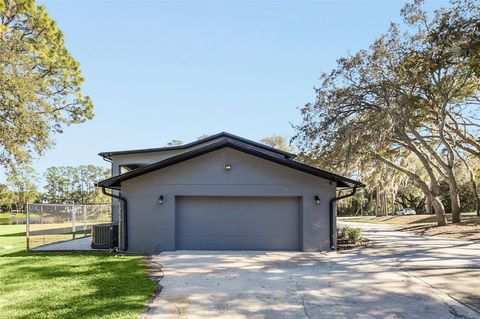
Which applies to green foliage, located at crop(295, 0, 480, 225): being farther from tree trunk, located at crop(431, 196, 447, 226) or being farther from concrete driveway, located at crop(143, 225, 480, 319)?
concrete driveway, located at crop(143, 225, 480, 319)

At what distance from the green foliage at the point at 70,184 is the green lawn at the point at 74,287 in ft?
218

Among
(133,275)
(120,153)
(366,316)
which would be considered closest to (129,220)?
(133,275)

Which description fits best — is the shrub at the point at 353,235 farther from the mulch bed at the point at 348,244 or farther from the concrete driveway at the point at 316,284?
the concrete driveway at the point at 316,284

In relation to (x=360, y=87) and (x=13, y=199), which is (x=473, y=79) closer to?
(x=360, y=87)

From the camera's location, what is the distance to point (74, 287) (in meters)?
6.78

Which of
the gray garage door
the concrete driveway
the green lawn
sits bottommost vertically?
the concrete driveway

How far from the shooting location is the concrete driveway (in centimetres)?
545

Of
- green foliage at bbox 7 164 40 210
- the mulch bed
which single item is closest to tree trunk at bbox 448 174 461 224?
the mulch bed

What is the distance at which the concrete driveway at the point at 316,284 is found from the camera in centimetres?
545

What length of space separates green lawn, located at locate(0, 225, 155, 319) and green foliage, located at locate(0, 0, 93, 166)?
6062mm

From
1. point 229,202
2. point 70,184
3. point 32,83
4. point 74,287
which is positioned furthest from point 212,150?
point 70,184

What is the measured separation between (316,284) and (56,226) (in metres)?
11.2

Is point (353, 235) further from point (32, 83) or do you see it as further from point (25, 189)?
point (25, 189)

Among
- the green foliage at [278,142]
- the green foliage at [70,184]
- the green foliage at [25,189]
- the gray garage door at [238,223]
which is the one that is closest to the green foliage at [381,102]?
the gray garage door at [238,223]
